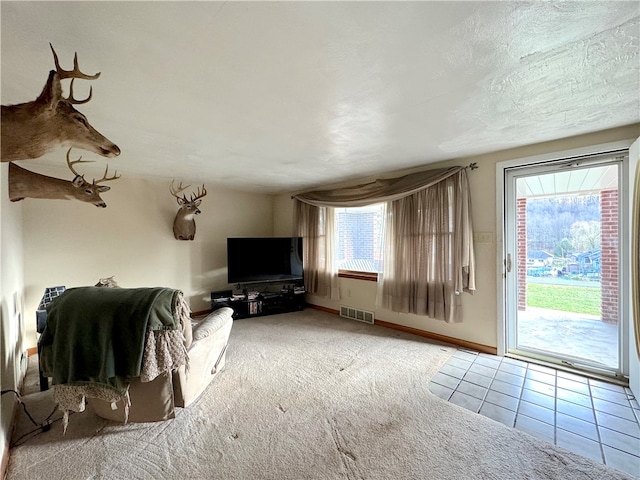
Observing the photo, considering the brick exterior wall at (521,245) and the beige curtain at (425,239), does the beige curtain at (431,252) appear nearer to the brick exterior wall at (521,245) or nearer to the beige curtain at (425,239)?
the beige curtain at (425,239)

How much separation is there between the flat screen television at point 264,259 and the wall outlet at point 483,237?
272cm

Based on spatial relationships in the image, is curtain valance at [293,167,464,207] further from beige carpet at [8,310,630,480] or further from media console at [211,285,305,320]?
beige carpet at [8,310,630,480]

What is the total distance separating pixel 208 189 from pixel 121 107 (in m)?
2.96

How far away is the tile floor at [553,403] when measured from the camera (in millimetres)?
1682

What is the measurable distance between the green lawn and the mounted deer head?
3918 mm

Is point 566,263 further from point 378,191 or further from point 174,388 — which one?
point 174,388

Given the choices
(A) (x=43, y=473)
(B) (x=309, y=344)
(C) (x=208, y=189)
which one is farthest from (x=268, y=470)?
A: (C) (x=208, y=189)

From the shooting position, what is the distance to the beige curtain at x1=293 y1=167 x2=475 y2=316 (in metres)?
3.09

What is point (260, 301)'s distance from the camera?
4547 millimetres

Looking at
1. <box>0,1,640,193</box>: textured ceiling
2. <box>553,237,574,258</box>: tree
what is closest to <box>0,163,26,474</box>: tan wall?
<box>0,1,640,193</box>: textured ceiling

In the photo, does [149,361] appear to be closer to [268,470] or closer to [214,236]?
[268,470]

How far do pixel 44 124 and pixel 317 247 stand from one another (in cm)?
379

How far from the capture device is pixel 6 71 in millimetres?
1357

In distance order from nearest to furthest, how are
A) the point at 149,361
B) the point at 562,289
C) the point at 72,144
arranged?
the point at 72,144 < the point at 149,361 < the point at 562,289
